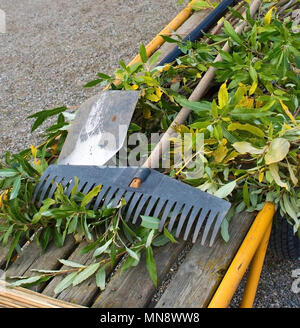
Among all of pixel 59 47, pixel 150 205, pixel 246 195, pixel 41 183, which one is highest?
pixel 41 183

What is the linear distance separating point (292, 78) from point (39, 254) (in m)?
1.06

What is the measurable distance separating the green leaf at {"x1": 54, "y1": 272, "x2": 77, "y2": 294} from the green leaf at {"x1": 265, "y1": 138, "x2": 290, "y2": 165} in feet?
2.09

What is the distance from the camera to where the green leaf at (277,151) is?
1295 mm

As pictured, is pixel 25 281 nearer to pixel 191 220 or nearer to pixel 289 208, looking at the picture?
pixel 191 220

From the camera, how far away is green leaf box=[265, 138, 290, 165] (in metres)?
1.29

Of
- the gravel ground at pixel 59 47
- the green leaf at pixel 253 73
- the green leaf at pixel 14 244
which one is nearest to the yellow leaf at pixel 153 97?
the green leaf at pixel 253 73

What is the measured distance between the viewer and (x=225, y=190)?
132 centimetres

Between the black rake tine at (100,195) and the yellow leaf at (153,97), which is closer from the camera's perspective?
the black rake tine at (100,195)

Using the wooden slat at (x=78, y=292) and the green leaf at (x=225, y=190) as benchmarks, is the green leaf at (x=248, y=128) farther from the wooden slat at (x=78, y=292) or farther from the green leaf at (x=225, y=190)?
the wooden slat at (x=78, y=292)

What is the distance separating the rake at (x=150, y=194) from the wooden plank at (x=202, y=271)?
44 millimetres

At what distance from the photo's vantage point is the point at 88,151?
152 centimetres

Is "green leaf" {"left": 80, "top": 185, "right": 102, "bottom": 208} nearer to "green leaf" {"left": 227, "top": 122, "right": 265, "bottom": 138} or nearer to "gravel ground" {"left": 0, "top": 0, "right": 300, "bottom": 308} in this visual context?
"green leaf" {"left": 227, "top": 122, "right": 265, "bottom": 138}

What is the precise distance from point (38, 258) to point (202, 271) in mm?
494

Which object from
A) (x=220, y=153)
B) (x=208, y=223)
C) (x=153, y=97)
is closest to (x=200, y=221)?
(x=208, y=223)
